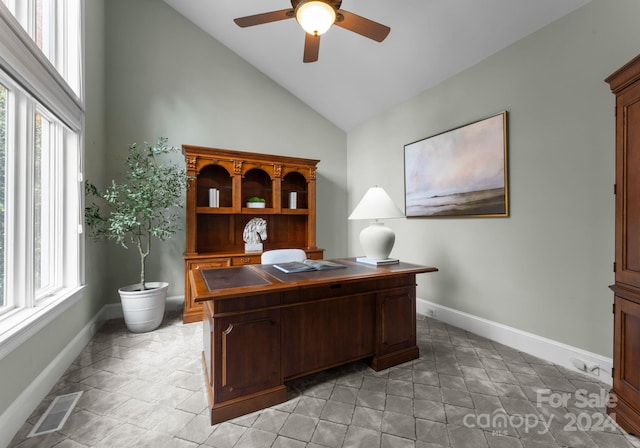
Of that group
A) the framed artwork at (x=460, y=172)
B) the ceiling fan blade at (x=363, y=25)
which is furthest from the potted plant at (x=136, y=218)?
the framed artwork at (x=460, y=172)

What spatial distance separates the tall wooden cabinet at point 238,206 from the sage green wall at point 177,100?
433 millimetres

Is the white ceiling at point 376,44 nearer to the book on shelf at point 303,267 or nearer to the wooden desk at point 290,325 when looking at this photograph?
the wooden desk at point 290,325

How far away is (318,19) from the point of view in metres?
1.77

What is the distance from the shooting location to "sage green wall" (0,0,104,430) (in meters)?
1.61

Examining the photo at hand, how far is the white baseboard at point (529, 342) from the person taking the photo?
206 centimetres

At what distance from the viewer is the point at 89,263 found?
288 centimetres

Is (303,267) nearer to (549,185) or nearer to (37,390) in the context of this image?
(37,390)

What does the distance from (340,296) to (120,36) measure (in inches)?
165

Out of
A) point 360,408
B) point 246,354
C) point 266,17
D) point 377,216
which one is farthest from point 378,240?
point 266,17

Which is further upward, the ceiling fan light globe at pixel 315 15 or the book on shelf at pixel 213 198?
the ceiling fan light globe at pixel 315 15

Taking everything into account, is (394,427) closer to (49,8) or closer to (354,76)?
(354,76)

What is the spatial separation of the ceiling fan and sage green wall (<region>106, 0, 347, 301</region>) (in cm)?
220

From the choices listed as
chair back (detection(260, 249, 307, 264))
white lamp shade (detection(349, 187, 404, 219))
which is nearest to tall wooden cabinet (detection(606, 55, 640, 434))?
white lamp shade (detection(349, 187, 404, 219))

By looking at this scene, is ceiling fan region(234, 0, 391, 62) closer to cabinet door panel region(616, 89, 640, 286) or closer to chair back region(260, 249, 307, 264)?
cabinet door panel region(616, 89, 640, 286)
